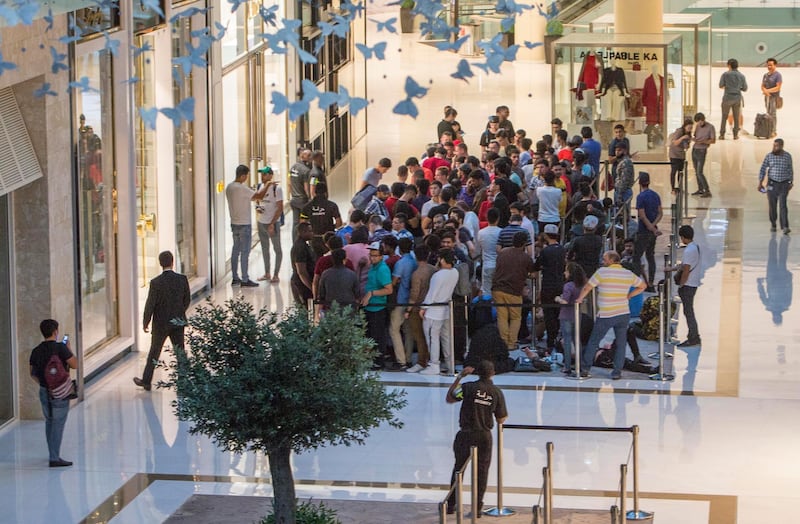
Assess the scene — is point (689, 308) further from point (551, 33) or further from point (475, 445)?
point (551, 33)

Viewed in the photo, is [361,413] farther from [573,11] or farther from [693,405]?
[573,11]

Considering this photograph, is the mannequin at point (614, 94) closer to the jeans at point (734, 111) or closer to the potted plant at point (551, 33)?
the jeans at point (734, 111)

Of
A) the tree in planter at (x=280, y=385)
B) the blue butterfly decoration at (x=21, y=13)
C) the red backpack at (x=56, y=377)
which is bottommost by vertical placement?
the red backpack at (x=56, y=377)

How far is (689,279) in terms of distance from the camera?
15.9 metres

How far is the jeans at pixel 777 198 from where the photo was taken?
2209 cm

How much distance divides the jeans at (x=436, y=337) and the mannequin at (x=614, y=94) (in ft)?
41.5

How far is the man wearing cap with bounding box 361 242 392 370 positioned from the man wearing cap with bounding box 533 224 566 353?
5.57ft

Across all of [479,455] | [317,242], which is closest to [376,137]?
[317,242]

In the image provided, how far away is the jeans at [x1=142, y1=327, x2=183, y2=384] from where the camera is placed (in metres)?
14.2

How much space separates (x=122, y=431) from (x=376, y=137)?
20.5m

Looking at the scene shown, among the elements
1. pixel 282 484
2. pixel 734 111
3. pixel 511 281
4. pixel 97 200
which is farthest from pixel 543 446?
pixel 734 111

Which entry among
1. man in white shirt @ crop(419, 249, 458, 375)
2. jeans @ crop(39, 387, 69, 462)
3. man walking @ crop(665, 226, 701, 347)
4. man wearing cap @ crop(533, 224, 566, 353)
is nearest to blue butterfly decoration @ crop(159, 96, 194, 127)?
jeans @ crop(39, 387, 69, 462)

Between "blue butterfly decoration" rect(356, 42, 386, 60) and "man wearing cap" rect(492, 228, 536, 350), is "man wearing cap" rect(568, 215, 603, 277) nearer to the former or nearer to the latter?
"man wearing cap" rect(492, 228, 536, 350)

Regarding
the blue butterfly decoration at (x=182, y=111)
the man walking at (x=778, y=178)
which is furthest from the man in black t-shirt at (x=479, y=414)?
the man walking at (x=778, y=178)
